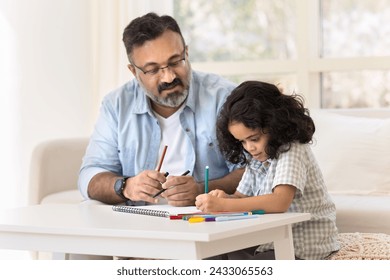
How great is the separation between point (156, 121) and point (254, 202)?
762 millimetres

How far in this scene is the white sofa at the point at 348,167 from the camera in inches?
110

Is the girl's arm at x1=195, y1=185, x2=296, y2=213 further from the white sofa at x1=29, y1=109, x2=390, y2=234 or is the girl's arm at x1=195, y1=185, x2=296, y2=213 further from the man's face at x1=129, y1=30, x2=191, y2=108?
the white sofa at x1=29, y1=109, x2=390, y2=234

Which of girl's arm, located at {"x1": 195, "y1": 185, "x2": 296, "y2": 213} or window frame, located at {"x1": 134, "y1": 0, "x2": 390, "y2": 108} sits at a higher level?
window frame, located at {"x1": 134, "y1": 0, "x2": 390, "y2": 108}

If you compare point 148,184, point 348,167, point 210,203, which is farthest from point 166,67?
point 348,167

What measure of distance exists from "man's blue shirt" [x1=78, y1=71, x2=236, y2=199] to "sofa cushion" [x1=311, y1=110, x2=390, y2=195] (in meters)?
0.55

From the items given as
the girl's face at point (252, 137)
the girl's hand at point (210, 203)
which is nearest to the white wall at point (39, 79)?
the girl's face at point (252, 137)

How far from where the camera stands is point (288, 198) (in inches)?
81.4

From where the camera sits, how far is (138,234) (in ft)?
5.61

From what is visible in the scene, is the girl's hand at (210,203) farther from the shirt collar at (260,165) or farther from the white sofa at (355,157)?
the white sofa at (355,157)

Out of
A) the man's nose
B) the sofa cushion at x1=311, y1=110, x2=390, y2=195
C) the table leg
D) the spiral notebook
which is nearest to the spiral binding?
the spiral notebook

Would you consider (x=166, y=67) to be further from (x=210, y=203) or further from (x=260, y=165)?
(x=210, y=203)

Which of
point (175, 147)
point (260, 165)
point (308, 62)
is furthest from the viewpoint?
point (308, 62)

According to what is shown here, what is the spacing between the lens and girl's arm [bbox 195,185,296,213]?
198 cm
